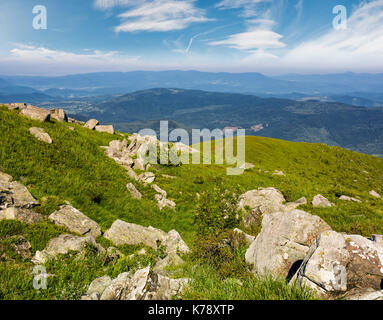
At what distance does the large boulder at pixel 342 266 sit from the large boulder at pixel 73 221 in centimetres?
815

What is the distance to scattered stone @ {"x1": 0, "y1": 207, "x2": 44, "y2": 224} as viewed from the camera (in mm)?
7738

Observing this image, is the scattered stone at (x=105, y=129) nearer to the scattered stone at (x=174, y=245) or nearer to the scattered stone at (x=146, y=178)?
the scattered stone at (x=146, y=178)

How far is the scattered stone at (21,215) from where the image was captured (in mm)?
7738

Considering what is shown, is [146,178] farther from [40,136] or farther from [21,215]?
[21,215]

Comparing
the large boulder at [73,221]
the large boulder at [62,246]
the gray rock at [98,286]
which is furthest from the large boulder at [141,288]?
the large boulder at [73,221]

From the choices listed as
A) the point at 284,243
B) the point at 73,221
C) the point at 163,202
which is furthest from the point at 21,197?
the point at 284,243

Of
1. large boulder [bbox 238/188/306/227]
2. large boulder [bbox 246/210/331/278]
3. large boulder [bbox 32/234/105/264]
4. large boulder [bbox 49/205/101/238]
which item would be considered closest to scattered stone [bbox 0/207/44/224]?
large boulder [bbox 49/205/101/238]

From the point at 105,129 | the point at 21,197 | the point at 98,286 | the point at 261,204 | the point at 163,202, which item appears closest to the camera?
the point at 98,286

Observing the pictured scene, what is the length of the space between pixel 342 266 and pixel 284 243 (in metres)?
2.35

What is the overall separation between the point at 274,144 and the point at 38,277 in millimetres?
101599

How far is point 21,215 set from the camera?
7.97 m

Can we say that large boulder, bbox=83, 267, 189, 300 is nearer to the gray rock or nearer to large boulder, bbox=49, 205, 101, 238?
the gray rock
